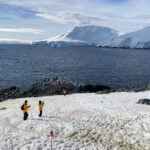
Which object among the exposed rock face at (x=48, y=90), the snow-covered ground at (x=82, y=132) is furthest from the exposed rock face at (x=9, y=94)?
the snow-covered ground at (x=82, y=132)

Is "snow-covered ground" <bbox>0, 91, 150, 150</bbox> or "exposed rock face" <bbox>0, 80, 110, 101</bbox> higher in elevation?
"snow-covered ground" <bbox>0, 91, 150, 150</bbox>

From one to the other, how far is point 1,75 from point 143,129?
60199mm

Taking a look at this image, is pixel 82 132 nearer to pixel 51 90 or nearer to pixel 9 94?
pixel 51 90

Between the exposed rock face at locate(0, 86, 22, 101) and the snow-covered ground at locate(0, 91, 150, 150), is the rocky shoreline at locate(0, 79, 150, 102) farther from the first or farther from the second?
the snow-covered ground at locate(0, 91, 150, 150)

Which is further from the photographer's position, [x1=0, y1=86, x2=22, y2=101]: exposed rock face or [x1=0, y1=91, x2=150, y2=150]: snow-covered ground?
[x1=0, y1=86, x2=22, y2=101]: exposed rock face

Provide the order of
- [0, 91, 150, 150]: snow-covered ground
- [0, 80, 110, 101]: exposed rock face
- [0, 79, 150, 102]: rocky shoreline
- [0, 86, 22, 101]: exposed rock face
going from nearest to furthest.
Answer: [0, 91, 150, 150]: snow-covered ground < [0, 86, 22, 101]: exposed rock face < [0, 79, 150, 102]: rocky shoreline < [0, 80, 110, 101]: exposed rock face

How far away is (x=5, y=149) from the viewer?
1255cm

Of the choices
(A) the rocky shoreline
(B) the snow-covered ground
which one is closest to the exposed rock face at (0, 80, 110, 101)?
(A) the rocky shoreline

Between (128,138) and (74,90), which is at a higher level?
(128,138)

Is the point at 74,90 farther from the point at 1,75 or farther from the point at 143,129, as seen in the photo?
the point at 1,75

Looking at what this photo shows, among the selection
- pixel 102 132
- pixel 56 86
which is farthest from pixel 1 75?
pixel 102 132

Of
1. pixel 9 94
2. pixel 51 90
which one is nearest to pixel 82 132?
pixel 51 90

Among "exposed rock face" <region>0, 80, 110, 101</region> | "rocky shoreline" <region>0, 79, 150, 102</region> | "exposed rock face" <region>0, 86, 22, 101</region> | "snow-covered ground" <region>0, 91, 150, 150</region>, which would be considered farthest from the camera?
"exposed rock face" <region>0, 80, 110, 101</region>

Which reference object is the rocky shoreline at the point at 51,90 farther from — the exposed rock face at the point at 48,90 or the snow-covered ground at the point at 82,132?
the snow-covered ground at the point at 82,132
